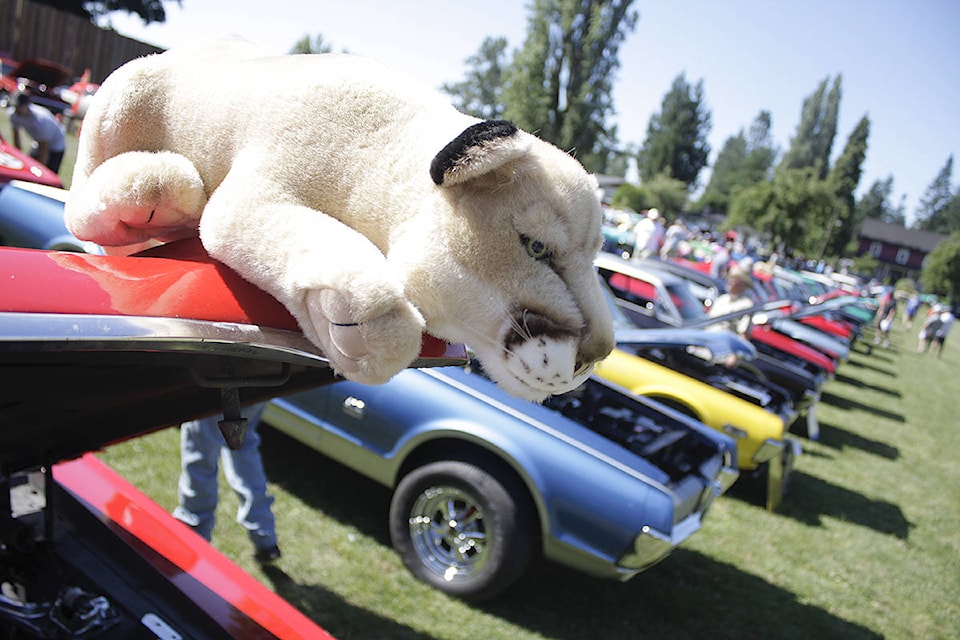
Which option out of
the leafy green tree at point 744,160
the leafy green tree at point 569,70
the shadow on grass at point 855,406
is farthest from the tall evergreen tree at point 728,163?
the shadow on grass at point 855,406

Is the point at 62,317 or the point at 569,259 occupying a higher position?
the point at 569,259

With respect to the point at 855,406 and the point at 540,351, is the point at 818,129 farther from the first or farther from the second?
the point at 540,351

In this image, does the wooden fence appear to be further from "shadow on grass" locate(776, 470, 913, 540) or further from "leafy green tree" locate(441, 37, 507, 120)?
"leafy green tree" locate(441, 37, 507, 120)

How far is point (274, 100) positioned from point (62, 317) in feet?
1.65

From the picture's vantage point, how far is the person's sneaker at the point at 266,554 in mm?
3584

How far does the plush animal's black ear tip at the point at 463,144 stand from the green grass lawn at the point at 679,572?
2899 mm

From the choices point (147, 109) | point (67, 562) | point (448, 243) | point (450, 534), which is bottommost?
point (450, 534)

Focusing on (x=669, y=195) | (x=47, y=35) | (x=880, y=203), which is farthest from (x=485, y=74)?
(x=880, y=203)

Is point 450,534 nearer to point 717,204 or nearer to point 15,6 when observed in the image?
point 15,6

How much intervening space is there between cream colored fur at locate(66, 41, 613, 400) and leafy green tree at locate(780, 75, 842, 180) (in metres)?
94.8

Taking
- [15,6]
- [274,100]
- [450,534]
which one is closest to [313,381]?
[274,100]

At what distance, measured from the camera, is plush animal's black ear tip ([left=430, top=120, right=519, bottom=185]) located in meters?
1.02

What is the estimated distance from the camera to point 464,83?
64.1m

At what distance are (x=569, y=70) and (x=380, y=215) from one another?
114 ft
